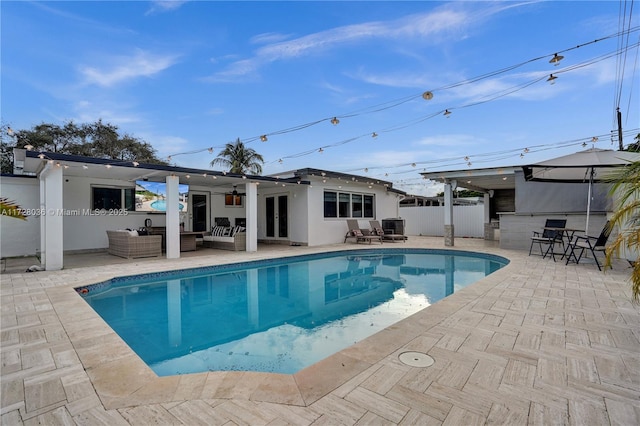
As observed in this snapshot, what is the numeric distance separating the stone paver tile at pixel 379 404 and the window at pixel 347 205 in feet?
34.8

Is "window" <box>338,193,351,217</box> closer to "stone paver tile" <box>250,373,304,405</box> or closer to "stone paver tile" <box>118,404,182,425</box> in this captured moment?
"stone paver tile" <box>250,373,304,405</box>

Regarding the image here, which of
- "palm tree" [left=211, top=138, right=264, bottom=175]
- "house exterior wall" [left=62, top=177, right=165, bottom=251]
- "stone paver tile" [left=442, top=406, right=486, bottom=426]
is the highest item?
"palm tree" [left=211, top=138, right=264, bottom=175]

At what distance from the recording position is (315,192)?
12023 millimetres

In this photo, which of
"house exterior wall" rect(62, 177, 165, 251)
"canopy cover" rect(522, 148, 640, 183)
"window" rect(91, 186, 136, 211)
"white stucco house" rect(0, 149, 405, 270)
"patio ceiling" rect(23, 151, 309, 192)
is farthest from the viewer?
"window" rect(91, 186, 136, 211)

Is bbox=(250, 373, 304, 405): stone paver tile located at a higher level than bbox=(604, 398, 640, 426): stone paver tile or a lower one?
lower

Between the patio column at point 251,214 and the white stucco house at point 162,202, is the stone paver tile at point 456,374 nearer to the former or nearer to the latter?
the white stucco house at point 162,202

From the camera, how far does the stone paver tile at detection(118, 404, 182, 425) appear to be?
1698mm

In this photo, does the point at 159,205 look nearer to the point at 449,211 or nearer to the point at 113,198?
the point at 113,198

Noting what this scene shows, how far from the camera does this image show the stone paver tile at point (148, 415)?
66.9 inches

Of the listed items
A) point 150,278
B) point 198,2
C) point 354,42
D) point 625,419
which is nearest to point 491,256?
point 354,42

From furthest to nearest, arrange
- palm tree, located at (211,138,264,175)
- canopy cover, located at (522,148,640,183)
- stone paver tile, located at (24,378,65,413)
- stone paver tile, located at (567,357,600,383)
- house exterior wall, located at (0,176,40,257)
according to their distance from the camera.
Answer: palm tree, located at (211,138,264,175) → house exterior wall, located at (0,176,40,257) → canopy cover, located at (522,148,640,183) → stone paver tile, located at (567,357,600,383) → stone paver tile, located at (24,378,65,413)

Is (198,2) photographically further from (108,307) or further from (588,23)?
(588,23)

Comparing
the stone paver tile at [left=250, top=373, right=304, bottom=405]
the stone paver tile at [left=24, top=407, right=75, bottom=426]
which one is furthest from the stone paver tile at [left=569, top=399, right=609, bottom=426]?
the stone paver tile at [left=24, top=407, right=75, bottom=426]

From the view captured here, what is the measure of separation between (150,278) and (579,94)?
12827 millimetres
